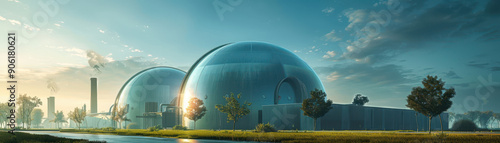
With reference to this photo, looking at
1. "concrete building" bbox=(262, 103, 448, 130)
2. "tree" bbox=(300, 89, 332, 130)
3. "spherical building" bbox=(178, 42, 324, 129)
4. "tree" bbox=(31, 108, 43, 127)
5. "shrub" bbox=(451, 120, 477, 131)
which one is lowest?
"tree" bbox=(31, 108, 43, 127)

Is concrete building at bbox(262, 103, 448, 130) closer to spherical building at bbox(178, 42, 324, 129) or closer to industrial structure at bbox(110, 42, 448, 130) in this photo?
industrial structure at bbox(110, 42, 448, 130)

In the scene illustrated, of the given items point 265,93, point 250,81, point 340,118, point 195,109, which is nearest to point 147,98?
point 195,109

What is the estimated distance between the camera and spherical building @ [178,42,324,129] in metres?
58.2

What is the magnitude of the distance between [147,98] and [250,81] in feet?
121

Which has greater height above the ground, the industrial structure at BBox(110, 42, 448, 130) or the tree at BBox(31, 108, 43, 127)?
the industrial structure at BBox(110, 42, 448, 130)

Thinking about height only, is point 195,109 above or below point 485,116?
above

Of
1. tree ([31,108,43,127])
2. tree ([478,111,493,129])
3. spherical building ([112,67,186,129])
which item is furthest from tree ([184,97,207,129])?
tree ([31,108,43,127])

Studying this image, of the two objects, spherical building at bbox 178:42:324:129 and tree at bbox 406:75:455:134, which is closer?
tree at bbox 406:75:455:134

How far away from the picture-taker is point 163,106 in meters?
85.9

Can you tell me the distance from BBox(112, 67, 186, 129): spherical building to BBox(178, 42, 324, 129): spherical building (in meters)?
20.9

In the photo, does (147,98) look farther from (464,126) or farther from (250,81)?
(464,126)

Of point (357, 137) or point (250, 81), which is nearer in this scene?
point (357, 137)

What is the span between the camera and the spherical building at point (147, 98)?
85.1 metres

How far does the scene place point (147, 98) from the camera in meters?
86.7
